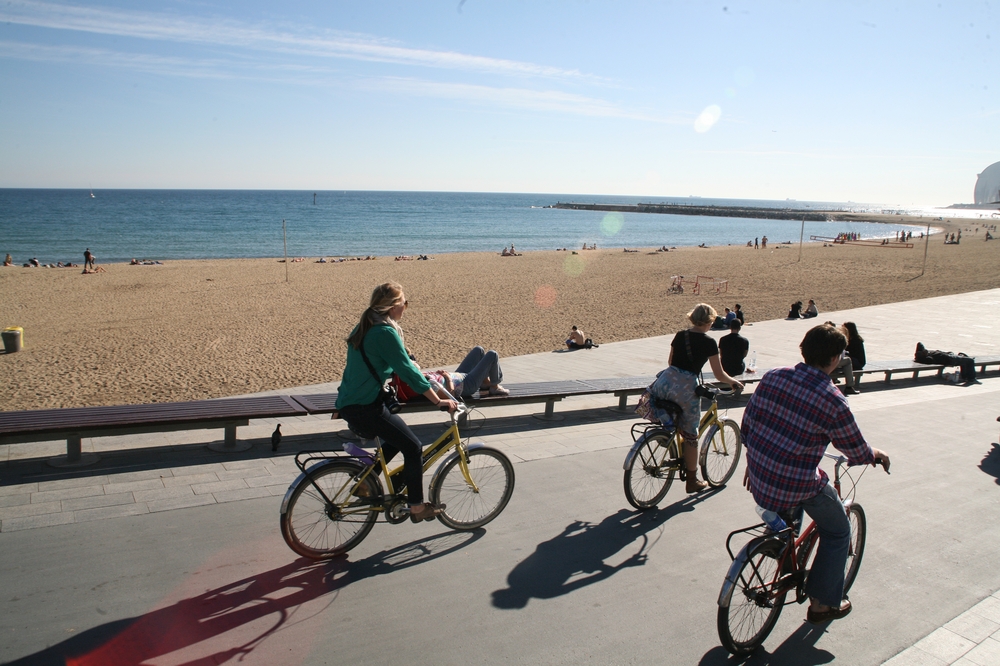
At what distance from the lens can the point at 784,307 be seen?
2245 cm

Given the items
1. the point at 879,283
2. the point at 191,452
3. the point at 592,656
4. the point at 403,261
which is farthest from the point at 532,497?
the point at 403,261

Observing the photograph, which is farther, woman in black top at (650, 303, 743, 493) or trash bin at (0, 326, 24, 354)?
trash bin at (0, 326, 24, 354)

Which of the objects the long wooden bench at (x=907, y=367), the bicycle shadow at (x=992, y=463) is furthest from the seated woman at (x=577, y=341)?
the bicycle shadow at (x=992, y=463)

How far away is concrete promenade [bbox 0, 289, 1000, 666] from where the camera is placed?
138 inches

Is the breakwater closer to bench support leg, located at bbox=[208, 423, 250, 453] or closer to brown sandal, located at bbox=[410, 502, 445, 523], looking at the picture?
bench support leg, located at bbox=[208, 423, 250, 453]

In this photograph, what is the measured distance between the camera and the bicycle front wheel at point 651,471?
5215 millimetres

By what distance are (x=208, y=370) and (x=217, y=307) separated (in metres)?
8.82

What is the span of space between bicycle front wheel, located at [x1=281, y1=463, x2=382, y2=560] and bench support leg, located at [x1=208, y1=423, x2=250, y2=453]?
233cm

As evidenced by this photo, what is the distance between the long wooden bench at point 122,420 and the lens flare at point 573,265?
2657 centimetres

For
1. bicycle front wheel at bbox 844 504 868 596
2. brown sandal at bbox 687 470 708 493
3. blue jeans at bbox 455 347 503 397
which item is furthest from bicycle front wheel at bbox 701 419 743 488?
blue jeans at bbox 455 347 503 397

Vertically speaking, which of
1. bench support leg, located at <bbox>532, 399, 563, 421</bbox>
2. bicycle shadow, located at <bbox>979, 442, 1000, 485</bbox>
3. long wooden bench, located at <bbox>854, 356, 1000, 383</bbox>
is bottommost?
bicycle shadow, located at <bbox>979, 442, 1000, 485</bbox>

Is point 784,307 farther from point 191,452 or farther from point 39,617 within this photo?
point 39,617

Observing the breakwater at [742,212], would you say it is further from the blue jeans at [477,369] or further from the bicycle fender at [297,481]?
the bicycle fender at [297,481]

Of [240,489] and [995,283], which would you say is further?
[995,283]
